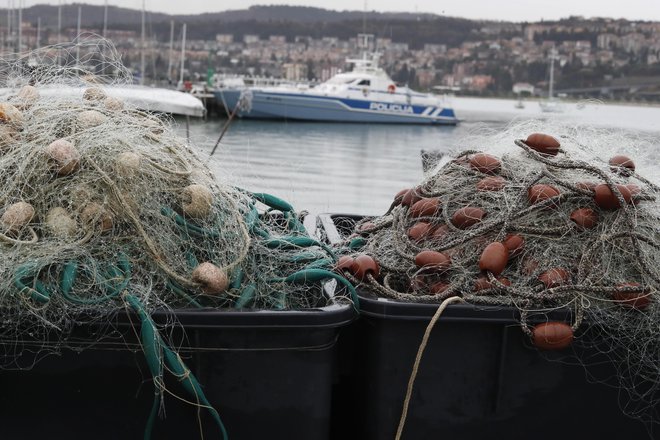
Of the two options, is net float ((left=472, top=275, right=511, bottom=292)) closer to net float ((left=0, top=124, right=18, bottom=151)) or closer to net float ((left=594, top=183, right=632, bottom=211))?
net float ((left=594, top=183, right=632, bottom=211))

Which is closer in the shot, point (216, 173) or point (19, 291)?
point (19, 291)

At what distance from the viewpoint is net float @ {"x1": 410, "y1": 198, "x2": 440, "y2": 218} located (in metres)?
3.29

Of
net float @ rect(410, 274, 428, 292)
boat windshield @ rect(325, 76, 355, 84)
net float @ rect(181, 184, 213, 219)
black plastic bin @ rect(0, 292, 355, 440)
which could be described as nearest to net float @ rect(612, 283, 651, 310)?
net float @ rect(410, 274, 428, 292)

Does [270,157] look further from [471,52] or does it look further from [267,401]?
[471,52]

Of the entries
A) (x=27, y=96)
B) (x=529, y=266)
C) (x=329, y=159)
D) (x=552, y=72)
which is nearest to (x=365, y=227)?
(x=529, y=266)

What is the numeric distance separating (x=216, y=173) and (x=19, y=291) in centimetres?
98

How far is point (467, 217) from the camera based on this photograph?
3133 millimetres

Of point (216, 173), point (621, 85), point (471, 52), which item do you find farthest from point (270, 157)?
point (471, 52)

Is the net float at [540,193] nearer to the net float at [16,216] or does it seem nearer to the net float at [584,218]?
the net float at [584,218]

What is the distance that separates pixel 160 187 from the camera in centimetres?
295

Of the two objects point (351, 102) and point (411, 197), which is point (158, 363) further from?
point (351, 102)

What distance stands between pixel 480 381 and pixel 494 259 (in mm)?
421

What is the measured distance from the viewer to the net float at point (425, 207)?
3.29m

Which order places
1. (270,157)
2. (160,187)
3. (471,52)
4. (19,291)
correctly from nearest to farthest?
1. (19,291)
2. (160,187)
3. (270,157)
4. (471,52)
